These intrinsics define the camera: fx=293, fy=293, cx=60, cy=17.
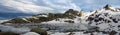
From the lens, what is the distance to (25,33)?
137 feet

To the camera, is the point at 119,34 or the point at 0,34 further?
the point at 119,34

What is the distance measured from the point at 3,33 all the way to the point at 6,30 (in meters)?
1.55

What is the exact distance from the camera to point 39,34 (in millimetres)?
43094

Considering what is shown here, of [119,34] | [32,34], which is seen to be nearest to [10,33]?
[32,34]

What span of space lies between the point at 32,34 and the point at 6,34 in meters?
4.09

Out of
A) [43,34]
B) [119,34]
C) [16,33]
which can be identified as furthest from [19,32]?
[119,34]

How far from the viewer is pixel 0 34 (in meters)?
41.2

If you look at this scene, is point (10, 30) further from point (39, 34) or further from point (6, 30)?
point (39, 34)

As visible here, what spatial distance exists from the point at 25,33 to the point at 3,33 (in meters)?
3.11

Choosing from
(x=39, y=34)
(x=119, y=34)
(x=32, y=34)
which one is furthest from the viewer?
(x=119, y=34)

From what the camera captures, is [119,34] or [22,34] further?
[119,34]

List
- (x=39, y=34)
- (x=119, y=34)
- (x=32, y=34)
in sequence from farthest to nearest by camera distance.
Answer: (x=119, y=34)
(x=39, y=34)
(x=32, y=34)

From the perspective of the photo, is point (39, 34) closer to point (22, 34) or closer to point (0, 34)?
point (22, 34)

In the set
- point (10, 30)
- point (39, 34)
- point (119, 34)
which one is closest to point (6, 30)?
point (10, 30)
